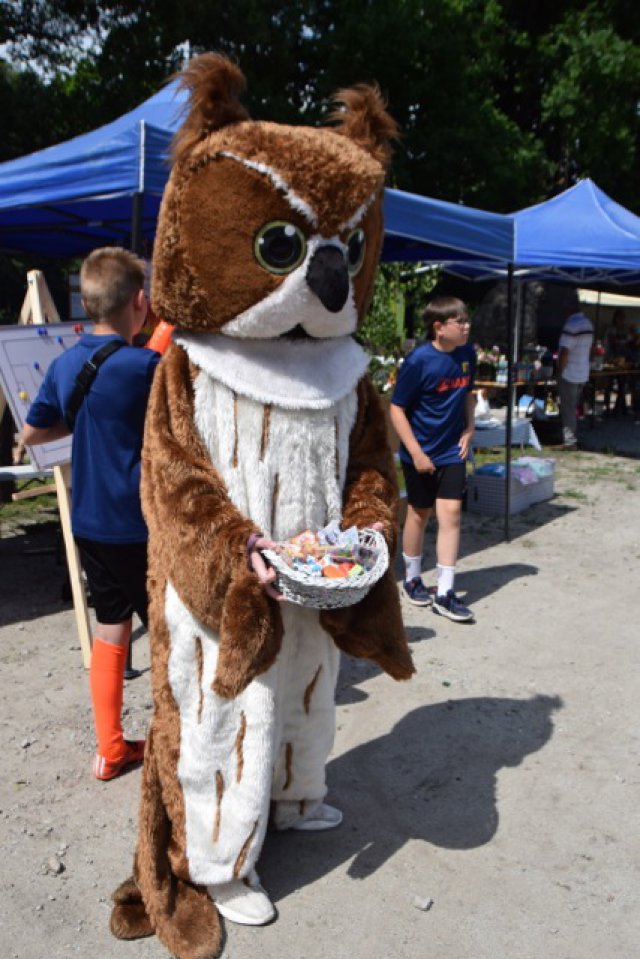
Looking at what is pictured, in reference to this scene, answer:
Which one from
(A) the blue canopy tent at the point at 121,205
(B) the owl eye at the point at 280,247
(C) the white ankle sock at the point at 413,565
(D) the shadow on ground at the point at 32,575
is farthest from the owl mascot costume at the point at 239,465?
(D) the shadow on ground at the point at 32,575

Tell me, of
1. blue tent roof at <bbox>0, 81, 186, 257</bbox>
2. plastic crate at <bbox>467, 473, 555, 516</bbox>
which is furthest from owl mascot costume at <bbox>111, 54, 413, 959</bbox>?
plastic crate at <bbox>467, 473, 555, 516</bbox>

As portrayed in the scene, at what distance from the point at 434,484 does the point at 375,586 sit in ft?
8.52

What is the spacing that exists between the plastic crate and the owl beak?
17.7ft

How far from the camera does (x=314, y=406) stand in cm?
239

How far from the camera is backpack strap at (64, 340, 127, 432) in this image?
3049mm

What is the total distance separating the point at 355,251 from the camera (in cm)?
245

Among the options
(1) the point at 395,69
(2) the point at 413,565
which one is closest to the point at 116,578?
(2) the point at 413,565

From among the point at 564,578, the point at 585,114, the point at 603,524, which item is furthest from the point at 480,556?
the point at 585,114

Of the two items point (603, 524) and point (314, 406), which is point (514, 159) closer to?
point (603, 524)

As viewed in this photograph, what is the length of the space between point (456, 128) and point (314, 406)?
50.4 ft

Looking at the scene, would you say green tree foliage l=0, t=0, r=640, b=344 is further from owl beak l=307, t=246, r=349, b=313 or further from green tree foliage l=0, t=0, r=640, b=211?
owl beak l=307, t=246, r=349, b=313

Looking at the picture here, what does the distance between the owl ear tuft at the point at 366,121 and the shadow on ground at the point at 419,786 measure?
88.0 inches

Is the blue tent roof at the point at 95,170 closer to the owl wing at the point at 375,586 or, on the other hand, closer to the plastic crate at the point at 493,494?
the owl wing at the point at 375,586

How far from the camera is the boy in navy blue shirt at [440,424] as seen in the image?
4.99 metres
